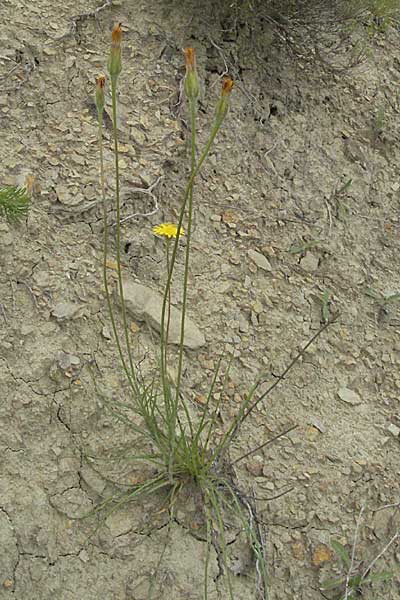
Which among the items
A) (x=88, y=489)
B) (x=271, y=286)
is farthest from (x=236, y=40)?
(x=88, y=489)

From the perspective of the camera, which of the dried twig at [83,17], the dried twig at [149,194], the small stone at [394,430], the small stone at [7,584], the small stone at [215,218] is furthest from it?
the dried twig at [83,17]

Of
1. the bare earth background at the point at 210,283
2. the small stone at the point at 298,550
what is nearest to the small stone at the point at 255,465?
the bare earth background at the point at 210,283

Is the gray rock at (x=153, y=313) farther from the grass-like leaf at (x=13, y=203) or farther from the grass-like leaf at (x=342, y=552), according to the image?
the grass-like leaf at (x=342, y=552)

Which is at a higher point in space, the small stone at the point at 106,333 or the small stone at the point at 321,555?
the small stone at the point at 106,333

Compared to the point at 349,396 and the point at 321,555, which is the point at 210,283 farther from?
the point at 321,555

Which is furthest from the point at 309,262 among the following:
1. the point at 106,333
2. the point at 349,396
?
the point at 106,333

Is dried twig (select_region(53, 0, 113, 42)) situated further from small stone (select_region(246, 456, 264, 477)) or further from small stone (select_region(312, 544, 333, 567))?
small stone (select_region(312, 544, 333, 567))

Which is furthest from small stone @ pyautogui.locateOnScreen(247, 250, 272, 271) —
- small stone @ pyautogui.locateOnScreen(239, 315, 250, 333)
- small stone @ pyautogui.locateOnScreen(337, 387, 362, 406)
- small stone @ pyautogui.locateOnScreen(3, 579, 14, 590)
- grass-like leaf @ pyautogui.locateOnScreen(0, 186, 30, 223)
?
small stone @ pyautogui.locateOnScreen(3, 579, 14, 590)

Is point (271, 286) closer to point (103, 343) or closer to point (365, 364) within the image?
point (365, 364)
